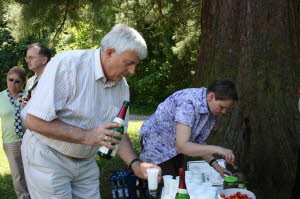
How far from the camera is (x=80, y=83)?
2.27 metres

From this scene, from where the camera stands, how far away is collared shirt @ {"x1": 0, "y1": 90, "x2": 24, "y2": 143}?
4512 millimetres

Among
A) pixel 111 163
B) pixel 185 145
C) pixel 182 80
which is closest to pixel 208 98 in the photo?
pixel 185 145

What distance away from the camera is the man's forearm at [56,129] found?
85.6 inches

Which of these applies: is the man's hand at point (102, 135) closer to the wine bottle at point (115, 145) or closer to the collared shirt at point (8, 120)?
the wine bottle at point (115, 145)

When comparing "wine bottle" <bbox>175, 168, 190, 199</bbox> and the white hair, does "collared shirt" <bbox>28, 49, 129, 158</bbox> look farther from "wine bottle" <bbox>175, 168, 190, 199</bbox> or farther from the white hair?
"wine bottle" <bbox>175, 168, 190, 199</bbox>

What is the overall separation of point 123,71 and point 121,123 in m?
0.29

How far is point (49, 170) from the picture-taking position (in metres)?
2.34

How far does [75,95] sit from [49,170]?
464mm

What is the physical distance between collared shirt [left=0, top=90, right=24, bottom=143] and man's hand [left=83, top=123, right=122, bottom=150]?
2.60 metres

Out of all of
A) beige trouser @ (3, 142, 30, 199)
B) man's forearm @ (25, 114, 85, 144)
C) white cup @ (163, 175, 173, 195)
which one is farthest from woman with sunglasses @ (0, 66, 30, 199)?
man's forearm @ (25, 114, 85, 144)

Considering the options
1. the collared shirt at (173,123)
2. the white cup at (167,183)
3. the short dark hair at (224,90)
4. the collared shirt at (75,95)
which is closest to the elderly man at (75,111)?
the collared shirt at (75,95)

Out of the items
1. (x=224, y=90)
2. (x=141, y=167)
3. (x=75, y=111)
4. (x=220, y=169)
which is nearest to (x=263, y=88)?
(x=220, y=169)

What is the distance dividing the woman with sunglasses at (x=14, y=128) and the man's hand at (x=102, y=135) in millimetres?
2526

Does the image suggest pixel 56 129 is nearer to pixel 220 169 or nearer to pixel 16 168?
pixel 220 169
